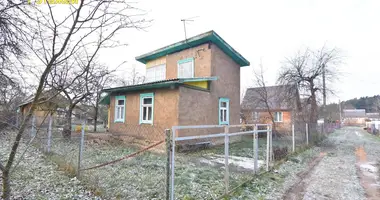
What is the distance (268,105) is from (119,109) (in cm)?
1534

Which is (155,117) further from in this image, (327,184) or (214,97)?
(327,184)

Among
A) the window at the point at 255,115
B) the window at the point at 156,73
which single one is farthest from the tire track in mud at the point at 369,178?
the window at the point at 255,115

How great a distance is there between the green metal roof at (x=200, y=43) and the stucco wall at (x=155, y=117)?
417cm

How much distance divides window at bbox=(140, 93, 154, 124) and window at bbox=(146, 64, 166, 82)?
13.2 feet

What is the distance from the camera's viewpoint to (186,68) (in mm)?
→ 12773

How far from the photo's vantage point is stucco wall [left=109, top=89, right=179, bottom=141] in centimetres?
927

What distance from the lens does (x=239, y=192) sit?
14.5ft

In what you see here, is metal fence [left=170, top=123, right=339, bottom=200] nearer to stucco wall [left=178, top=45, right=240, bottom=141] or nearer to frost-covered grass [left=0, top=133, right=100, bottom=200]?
stucco wall [left=178, top=45, right=240, bottom=141]

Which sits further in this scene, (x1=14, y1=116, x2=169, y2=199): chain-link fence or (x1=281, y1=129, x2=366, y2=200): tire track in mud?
(x1=281, y1=129, x2=366, y2=200): tire track in mud

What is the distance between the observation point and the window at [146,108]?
33.9 ft

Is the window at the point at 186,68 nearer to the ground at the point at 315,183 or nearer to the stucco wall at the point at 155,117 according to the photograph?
the stucco wall at the point at 155,117

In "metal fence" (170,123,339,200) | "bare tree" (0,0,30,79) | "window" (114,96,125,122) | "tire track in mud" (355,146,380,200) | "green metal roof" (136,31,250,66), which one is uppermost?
"green metal roof" (136,31,250,66)

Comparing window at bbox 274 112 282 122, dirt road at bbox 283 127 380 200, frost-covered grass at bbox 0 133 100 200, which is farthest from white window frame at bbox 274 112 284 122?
frost-covered grass at bbox 0 133 100 200

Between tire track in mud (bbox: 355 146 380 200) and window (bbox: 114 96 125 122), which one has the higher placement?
window (bbox: 114 96 125 122)
